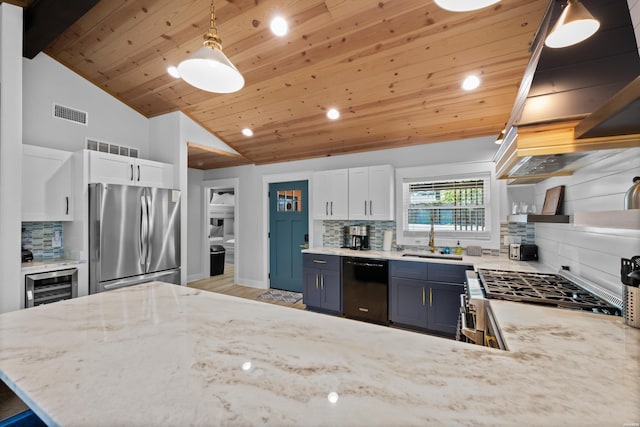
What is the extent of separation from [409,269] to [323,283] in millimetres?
1209

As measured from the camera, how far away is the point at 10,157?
2375mm

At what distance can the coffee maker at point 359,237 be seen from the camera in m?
3.94

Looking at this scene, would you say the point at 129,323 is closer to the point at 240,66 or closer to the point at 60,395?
the point at 60,395

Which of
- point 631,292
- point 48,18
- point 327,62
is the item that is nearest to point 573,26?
point 631,292

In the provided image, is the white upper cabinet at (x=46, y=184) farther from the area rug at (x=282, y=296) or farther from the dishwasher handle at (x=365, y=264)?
Result: the dishwasher handle at (x=365, y=264)

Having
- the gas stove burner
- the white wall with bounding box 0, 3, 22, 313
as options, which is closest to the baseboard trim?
the white wall with bounding box 0, 3, 22, 313

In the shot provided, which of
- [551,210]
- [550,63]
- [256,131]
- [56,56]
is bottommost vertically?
[551,210]

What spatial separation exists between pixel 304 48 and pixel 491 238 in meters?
3.04

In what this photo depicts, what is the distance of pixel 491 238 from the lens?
3.36m

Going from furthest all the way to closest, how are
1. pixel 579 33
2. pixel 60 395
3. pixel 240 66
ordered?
pixel 240 66 → pixel 579 33 → pixel 60 395

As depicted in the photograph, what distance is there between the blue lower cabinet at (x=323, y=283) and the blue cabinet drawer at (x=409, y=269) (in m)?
0.75

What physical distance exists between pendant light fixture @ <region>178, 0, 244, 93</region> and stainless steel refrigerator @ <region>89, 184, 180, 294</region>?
2205mm

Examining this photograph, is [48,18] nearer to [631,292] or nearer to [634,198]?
[634,198]

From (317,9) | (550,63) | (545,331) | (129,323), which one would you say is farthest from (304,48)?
(545,331)
